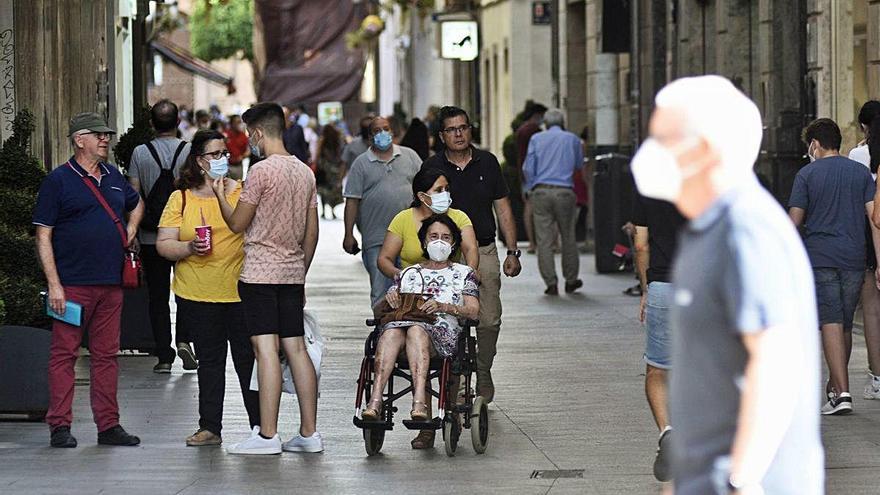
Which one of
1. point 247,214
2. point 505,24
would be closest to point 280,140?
point 247,214

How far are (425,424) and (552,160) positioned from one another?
10.4 m

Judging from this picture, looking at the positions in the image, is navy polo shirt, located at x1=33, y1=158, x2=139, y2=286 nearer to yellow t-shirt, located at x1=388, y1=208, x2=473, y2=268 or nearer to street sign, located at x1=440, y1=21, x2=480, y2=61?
yellow t-shirt, located at x1=388, y1=208, x2=473, y2=268

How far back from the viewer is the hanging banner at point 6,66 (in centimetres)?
1453

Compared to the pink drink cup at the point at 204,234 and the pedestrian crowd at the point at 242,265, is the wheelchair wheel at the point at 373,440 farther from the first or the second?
the pink drink cup at the point at 204,234

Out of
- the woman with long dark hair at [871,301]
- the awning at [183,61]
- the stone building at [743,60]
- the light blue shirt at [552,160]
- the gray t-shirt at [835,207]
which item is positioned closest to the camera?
the gray t-shirt at [835,207]

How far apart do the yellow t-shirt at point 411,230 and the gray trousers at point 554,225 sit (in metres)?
8.92

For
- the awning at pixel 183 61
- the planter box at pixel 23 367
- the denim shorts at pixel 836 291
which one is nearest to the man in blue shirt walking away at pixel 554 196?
the denim shorts at pixel 836 291

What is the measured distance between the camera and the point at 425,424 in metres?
9.30

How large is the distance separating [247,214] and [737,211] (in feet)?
19.2

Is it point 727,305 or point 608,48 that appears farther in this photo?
point 608,48

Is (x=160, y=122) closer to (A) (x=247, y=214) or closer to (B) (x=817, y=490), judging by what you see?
(A) (x=247, y=214)

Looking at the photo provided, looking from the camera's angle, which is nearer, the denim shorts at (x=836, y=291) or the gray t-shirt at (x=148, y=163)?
the denim shorts at (x=836, y=291)

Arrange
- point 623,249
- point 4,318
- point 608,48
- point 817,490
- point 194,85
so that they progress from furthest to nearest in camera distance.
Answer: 1. point 194,85
2. point 608,48
3. point 623,249
4. point 4,318
5. point 817,490

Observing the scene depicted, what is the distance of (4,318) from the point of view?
10.3 meters
